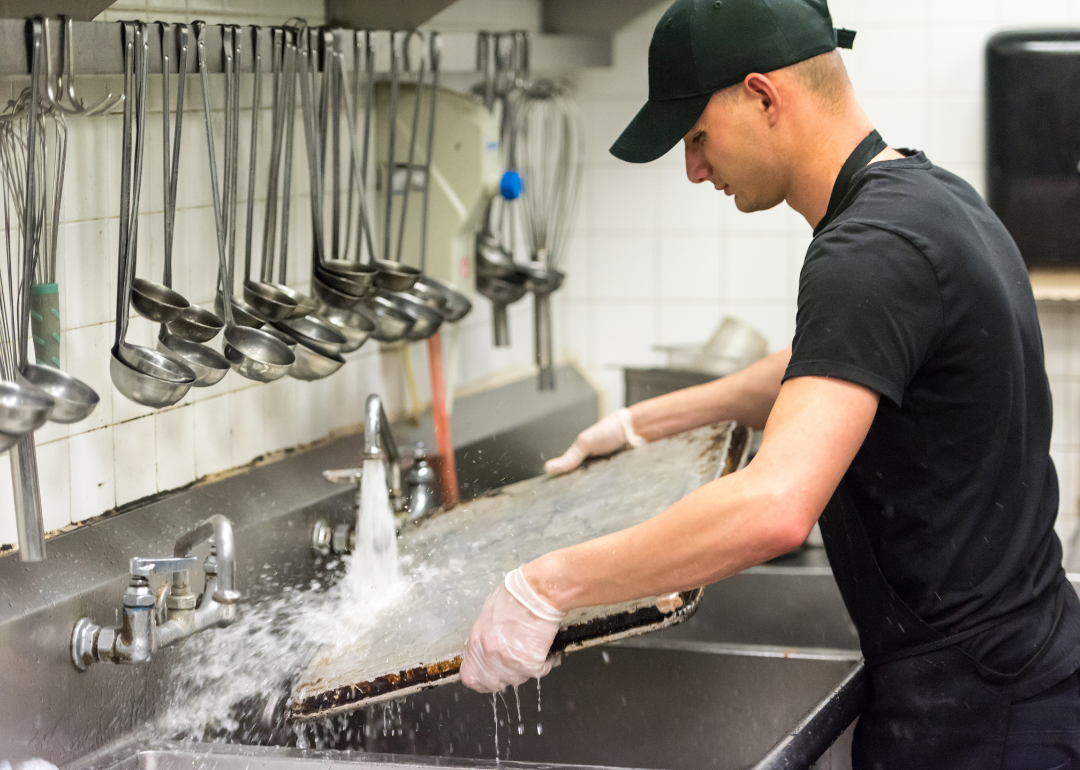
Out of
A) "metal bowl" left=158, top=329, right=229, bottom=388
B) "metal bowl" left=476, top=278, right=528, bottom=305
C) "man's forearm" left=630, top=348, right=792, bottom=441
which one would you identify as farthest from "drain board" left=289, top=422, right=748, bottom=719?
"metal bowl" left=476, top=278, right=528, bottom=305

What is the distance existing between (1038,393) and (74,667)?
3.54 feet

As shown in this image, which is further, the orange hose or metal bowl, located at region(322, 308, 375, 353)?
the orange hose

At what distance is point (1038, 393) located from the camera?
118 centimetres

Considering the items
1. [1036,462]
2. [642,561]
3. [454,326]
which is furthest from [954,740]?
[454,326]

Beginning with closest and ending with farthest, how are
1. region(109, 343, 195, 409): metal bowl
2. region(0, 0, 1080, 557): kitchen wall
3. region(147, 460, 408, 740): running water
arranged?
region(109, 343, 195, 409): metal bowl → region(147, 460, 408, 740): running water → region(0, 0, 1080, 557): kitchen wall

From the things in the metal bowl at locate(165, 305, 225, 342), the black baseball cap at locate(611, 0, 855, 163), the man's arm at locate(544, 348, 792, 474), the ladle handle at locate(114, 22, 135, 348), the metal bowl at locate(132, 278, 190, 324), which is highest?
the black baseball cap at locate(611, 0, 855, 163)

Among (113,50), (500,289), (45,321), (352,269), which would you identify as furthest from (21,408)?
(500,289)

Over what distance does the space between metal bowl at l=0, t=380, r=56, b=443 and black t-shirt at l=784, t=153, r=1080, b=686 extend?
26.3 inches

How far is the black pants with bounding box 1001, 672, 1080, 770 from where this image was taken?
118 centimetres

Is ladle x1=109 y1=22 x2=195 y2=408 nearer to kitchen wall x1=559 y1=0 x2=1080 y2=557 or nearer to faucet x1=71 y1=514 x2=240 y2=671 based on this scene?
faucet x1=71 y1=514 x2=240 y2=671

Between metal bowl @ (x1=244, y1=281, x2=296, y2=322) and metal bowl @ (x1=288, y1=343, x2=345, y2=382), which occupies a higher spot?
metal bowl @ (x1=244, y1=281, x2=296, y2=322)

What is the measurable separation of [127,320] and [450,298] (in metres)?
0.77

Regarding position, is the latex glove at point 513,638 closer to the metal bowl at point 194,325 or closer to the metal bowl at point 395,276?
the metal bowl at point 194,325

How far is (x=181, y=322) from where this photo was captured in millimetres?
1315
